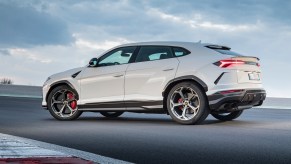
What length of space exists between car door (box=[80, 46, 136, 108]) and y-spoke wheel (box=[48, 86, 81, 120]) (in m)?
0.36

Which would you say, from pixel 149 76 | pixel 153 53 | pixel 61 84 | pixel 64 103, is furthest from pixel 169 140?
pixel 61 84

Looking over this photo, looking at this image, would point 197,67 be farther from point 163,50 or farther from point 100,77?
point 100,77

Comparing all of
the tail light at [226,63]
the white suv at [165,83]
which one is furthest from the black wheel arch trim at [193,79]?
the tail light at [226,63]

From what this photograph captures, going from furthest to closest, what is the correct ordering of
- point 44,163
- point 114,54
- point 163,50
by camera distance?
point 114,54 < point 163,50 < point 44,163

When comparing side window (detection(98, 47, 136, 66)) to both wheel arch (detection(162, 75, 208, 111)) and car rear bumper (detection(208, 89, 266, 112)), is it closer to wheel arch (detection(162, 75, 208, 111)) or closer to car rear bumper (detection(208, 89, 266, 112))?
wheel arch (detection(162, 75, 208, 111))

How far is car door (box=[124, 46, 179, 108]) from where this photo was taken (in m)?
10.2

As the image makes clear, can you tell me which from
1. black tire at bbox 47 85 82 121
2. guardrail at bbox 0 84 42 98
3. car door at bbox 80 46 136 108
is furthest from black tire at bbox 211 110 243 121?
guardrail at bbox 0 84 42 98

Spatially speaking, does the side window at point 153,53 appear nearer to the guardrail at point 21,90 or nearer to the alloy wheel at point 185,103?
the alloy wheel at point 185,103

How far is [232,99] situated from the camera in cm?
979

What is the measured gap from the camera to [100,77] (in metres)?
Result: 11.1

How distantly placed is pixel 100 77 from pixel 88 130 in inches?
86.6

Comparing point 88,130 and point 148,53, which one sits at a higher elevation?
point 148,53

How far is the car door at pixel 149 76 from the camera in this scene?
10.2 meters

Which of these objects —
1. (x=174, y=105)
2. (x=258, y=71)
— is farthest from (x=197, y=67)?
(x=258, y=71)
